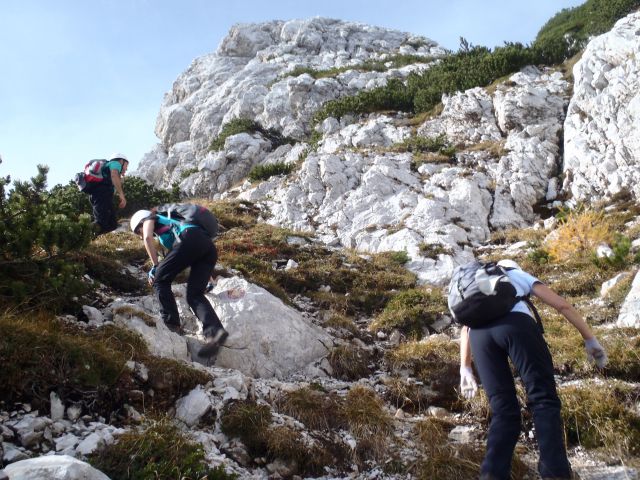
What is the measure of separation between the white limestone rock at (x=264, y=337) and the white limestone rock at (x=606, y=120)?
12.7 meters

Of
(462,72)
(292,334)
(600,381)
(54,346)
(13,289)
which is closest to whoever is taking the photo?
(54,346)

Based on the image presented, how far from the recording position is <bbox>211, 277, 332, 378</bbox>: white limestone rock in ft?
21.0

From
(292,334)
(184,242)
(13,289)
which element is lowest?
(292,334)

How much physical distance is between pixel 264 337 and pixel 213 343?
3.30ft

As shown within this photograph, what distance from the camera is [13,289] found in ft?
17.1

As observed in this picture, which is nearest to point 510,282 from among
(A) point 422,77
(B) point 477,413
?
(B) point 477,413

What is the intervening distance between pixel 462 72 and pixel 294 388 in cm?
2616

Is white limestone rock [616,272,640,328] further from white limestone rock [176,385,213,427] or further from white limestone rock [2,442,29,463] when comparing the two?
white limestone rock [2,442,29,463]

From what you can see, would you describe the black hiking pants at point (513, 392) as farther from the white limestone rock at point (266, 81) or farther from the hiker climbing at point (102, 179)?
the white limestone rock at point (266, 81)

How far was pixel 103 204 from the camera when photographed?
10.3 m

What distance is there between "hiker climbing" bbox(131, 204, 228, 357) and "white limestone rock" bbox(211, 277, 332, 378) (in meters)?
0.56

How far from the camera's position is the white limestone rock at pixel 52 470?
9.16ft

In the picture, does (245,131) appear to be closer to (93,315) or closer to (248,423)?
(93,315)

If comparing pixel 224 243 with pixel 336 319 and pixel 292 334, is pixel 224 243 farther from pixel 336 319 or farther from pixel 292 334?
pixel 292 334
